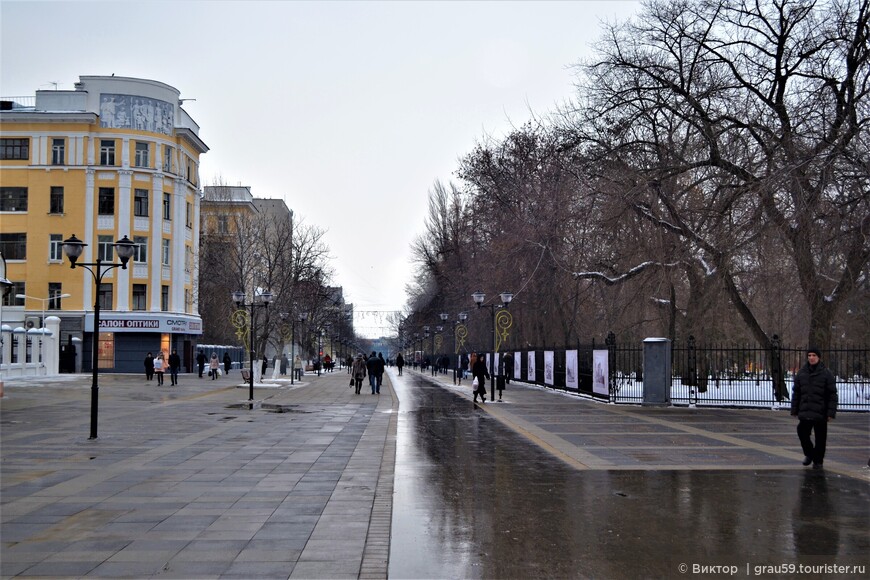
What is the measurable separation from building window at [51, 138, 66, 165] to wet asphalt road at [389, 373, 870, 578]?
1932 inches

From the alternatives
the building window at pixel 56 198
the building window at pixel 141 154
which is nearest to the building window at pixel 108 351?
the building window at pixel 56 198

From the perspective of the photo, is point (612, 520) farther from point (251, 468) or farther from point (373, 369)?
point (373, 369)

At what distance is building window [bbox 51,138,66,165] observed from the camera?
175 feet

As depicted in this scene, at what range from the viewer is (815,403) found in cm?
1227

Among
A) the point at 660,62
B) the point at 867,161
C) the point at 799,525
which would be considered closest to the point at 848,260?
the point at 867,161

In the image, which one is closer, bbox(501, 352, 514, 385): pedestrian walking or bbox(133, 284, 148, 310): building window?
bbox(501, 352, 514, 385): pedestrian walking

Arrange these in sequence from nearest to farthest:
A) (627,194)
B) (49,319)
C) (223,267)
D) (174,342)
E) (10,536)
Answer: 1. (10,536)
2. (627,194)
3. (49,319)
4. (223,267)
5. (174,342)

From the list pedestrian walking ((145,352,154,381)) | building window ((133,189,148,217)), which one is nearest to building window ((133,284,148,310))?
building window ((133,189,148,217))

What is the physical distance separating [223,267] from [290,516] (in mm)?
45274

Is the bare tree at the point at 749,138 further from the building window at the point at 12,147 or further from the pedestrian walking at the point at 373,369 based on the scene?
the building window at the point at 12,147

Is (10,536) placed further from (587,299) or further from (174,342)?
(174,342)

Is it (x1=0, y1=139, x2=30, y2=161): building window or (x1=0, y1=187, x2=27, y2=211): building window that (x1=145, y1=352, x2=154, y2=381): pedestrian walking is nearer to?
(x1=0, y1=187, x2=27, y2=211): building window

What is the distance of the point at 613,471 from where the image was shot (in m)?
11.9

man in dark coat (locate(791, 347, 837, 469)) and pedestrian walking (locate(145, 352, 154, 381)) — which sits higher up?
man in dark coat (locate(791, 347, 837, 469))
